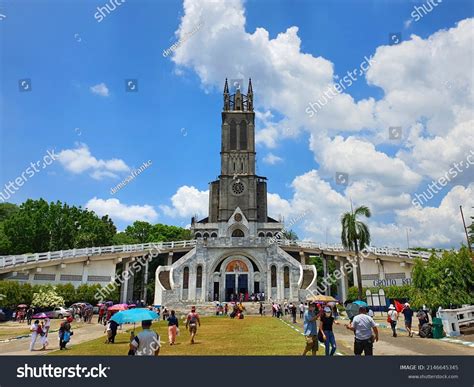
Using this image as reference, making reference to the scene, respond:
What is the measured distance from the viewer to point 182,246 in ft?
158

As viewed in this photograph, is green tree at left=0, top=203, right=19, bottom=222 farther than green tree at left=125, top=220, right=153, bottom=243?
No

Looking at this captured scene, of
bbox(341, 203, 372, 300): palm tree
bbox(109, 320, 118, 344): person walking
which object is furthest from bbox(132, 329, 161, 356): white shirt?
bbox(341, 203, 372, 300): palm tree

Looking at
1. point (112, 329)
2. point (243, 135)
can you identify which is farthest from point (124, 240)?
point (112, 329)

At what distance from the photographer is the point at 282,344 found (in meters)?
14.1

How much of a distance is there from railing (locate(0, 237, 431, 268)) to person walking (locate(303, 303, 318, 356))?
1145 inches

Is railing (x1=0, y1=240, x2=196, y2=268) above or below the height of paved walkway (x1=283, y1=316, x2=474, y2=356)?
above

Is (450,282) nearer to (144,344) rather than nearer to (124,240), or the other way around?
(144,344)

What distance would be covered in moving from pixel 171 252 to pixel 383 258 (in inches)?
997

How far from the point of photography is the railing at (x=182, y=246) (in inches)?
1386

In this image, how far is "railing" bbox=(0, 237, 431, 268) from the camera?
3522 cm

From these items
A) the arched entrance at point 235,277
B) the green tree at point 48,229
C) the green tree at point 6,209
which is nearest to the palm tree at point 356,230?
the arched entrance at point 235,277

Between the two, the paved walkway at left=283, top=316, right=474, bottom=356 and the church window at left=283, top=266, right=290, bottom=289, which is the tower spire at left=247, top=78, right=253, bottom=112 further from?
the paved walkway at left=283, top=316, right=474, bottom=356
